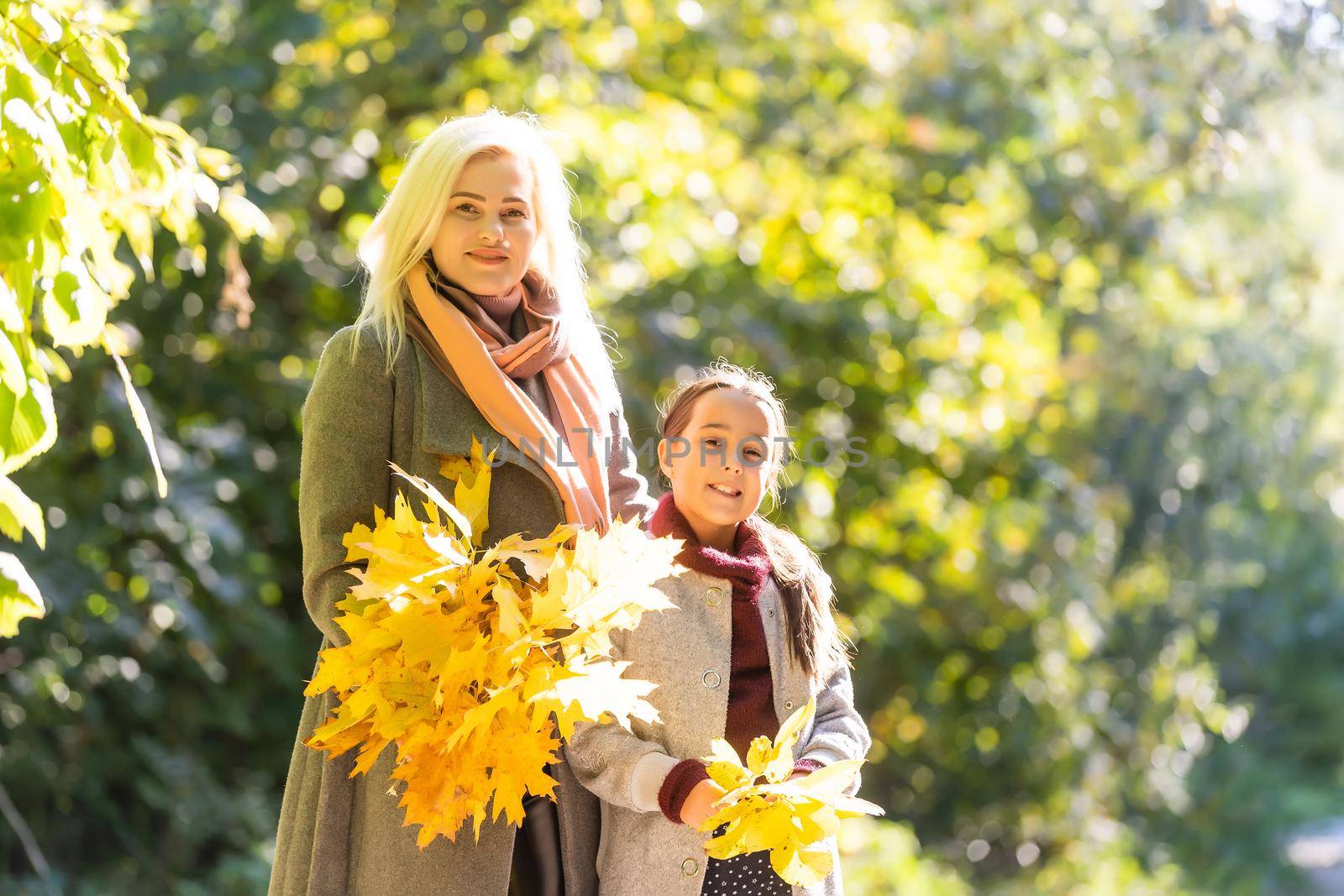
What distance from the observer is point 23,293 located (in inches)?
62.7

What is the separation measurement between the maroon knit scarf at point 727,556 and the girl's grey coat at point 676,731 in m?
0.02

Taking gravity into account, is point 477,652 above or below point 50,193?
below

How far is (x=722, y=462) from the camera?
202 cm

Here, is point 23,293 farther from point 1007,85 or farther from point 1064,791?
point 1064,791

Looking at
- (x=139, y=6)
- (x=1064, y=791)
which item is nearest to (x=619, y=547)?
(x=139, y=6)

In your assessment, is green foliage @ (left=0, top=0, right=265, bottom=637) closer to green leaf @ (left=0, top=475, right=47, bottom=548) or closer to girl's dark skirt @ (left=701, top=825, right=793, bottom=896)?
green leaf @ (left=0, top=475, right=47, bottom=548)

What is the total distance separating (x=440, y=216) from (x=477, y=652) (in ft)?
2.23

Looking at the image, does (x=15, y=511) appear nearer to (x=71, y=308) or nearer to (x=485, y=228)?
(x=71, y=308)

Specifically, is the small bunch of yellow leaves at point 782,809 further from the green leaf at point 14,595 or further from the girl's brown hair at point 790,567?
the green leaf at point 14,595

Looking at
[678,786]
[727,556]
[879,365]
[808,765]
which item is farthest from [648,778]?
[879,365]

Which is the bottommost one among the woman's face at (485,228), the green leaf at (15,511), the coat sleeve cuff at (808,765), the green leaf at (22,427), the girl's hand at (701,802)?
the girl's hand at (701,802)

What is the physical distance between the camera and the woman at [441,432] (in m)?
1.97

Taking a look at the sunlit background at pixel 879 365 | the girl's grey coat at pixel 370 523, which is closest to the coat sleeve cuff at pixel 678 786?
the girl's grey coat at pixel 370 523

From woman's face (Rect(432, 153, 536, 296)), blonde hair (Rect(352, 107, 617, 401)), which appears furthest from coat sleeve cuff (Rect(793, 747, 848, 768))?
woman's face (Rect(432, 153, 536, 296))
